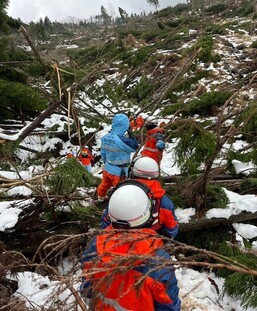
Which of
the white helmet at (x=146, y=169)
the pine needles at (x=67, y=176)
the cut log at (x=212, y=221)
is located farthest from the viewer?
the cut log at (x=212, y=221)

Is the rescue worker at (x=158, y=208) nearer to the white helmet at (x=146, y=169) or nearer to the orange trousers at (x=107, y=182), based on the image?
the white helmet at (x=146, y=169)

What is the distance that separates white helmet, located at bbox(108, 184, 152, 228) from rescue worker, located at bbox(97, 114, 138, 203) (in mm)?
2734

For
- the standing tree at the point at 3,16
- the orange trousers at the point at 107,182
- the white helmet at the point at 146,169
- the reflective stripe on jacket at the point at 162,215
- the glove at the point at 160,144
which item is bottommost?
the reflective stripe on jacket at the point at 162,215

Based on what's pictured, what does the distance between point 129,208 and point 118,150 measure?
116 inches

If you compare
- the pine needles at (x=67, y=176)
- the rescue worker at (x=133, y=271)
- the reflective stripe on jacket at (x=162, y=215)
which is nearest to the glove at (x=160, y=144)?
the reflective stripe on jacket at (x=162, y=215)

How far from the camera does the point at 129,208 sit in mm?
1990

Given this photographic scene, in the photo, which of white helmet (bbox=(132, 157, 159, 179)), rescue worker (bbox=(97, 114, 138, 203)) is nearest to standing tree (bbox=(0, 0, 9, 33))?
rescue worker (bbox=(97, 114, 138, 203))

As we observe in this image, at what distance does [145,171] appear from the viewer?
3.31 metres

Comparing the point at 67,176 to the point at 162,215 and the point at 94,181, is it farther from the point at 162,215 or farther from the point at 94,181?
the point at 162,215

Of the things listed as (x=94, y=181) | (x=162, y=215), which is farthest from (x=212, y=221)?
(x=94, y=181)

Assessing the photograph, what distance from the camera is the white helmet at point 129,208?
199 cm

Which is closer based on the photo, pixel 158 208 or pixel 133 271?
pixel 133 271

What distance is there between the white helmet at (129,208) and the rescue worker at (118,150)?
2734mm

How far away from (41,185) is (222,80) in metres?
10.5
